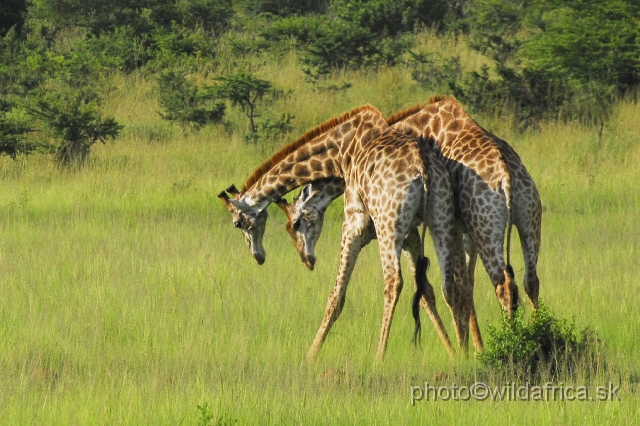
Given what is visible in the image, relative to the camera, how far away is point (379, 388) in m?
6.12

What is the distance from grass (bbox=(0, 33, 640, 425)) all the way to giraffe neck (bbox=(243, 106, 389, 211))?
888mm

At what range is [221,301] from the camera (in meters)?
8.21

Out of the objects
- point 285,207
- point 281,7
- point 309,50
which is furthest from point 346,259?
point 281,7

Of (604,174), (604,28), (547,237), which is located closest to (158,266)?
(547,237)

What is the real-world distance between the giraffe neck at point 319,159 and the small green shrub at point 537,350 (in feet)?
5.83

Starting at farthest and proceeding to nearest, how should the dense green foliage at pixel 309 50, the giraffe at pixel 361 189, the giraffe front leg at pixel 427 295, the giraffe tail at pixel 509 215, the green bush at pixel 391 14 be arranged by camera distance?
the green bush at pixel 391 14 → the dense green foliage at pixel 309 50 → the giraffe front leg at pixel 427 295 → the giraffe at pixel 361 189 → the giraffe tail at pixel 509 215

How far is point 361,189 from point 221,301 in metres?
1.78

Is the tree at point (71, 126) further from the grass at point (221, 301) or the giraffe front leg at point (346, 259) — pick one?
the giraffe front leg at point (346, 259)

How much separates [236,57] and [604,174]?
34.0ft

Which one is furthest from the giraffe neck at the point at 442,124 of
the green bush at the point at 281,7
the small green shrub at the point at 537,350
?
the green bush at the point at 281,7

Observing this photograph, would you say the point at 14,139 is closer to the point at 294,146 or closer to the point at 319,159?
the point at 294,146

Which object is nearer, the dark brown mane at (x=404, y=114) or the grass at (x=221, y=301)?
the grass at (x=221, y=301)

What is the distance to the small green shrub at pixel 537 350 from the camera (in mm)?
6270

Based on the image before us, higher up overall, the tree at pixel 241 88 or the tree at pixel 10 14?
the tree at pixel 10 14
